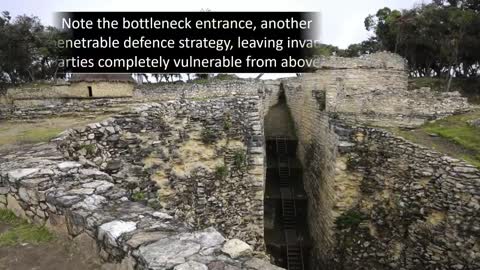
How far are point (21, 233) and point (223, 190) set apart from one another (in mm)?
4427

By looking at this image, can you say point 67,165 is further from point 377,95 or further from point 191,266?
point 377,95

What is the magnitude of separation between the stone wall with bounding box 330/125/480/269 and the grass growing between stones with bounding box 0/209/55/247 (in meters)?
6.45

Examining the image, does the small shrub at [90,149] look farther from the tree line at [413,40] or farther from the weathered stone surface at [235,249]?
the tree line at [413,40]

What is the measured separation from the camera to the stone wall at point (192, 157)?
18.1 ft

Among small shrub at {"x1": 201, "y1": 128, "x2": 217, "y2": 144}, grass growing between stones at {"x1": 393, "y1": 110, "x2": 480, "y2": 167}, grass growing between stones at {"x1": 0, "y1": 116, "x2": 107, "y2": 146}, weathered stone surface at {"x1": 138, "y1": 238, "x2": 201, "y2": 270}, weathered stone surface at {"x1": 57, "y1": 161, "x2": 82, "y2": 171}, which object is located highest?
grass growing between stones at {"x1": 0, "y1": 116, "x2": 107, "y2": 146}

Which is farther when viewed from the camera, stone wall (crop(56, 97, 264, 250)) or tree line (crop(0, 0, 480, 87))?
tree line (crop(0, 0, 480, 87))

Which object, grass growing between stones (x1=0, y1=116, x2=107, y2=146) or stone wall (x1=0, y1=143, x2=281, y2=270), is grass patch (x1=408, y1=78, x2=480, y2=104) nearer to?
grass growing between stones (x1=0, y1=116, x2=107, y2=146)

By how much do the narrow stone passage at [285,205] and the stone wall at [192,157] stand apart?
8.43 feet

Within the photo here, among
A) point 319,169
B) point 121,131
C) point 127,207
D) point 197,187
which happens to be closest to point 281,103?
point 319,169

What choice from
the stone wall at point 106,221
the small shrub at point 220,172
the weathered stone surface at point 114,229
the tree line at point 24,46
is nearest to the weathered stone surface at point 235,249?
the stone wall at point 106,221

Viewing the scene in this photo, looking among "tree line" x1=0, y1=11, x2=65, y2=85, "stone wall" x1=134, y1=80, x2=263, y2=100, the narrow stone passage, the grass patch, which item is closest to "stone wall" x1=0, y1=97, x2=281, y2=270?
the narrow stone passage

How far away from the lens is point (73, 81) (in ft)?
73.0

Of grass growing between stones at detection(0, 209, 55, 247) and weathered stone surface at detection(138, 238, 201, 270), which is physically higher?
weathered stone surface at detection(138, 238, 201, 270)

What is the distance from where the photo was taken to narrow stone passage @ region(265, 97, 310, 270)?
1012cm
